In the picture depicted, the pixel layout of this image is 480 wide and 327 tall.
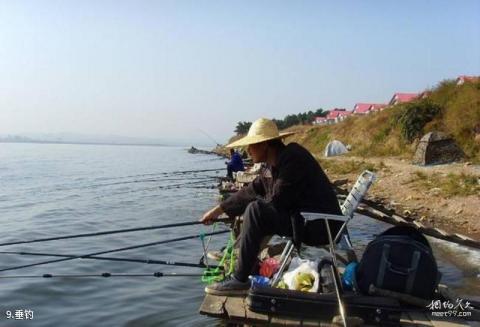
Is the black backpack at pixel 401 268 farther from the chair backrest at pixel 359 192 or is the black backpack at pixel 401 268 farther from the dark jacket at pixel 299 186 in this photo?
the chair backrest at pixel 359 192

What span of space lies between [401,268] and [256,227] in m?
1.26

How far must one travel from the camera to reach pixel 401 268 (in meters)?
4.30

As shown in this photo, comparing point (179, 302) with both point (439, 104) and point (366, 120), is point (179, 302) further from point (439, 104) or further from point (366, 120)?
point (366, 120)

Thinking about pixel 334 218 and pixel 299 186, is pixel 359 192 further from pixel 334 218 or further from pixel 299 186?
pixel 334 218

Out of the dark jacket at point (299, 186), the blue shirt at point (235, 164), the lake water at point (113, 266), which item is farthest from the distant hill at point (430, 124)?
the dark jacket at point (299, 186)

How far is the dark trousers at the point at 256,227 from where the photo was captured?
180 inches

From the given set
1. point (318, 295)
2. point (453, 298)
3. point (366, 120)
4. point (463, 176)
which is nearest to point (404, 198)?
point (463, 176)

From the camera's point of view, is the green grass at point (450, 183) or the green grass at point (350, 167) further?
the green grass at point (350, 167)

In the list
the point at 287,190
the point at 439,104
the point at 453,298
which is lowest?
the point at 453,298

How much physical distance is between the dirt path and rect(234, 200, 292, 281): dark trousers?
6.77 m

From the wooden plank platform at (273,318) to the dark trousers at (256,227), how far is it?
404mm

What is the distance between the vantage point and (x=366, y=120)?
38.5 meters

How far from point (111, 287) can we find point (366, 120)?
32856mm

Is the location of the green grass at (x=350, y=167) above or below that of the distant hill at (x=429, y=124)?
below
